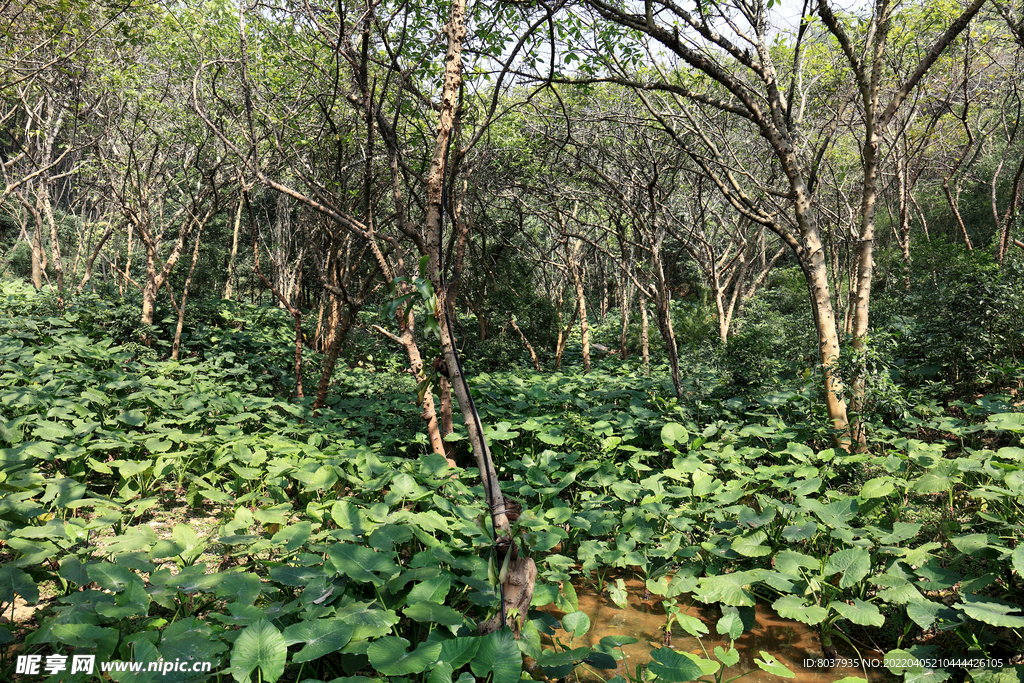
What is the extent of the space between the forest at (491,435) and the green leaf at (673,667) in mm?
12

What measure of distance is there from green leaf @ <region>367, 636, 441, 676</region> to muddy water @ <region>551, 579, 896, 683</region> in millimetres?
872

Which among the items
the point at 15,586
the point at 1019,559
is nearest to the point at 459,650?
the point at 15,586

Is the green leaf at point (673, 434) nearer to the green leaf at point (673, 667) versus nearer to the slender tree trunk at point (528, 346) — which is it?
the green leaf at point (673, 667)

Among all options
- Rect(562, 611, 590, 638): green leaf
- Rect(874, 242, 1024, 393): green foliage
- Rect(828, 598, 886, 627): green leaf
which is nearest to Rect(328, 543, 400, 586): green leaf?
Rect(562, 611, 590, 638): green leaf

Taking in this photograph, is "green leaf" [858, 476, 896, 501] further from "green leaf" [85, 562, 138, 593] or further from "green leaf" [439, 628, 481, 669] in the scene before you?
"green leaf" [85, 562, 138, 593]

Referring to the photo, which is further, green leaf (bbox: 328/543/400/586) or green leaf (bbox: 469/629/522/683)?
green leaf (bbox: 328/543/400/586)

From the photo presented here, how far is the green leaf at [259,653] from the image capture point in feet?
5.74

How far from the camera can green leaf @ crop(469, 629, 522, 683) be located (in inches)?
69.9

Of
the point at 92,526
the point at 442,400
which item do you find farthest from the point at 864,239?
the point at 92,526

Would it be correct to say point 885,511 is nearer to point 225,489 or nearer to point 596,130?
point 225,489

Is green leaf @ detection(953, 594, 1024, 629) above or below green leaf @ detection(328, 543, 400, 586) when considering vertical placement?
above

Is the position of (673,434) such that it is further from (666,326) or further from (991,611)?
(666,326)

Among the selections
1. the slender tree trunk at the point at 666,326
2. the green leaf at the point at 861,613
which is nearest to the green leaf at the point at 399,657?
the green leaf at the point at 861,613

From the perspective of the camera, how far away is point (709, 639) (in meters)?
2.84
